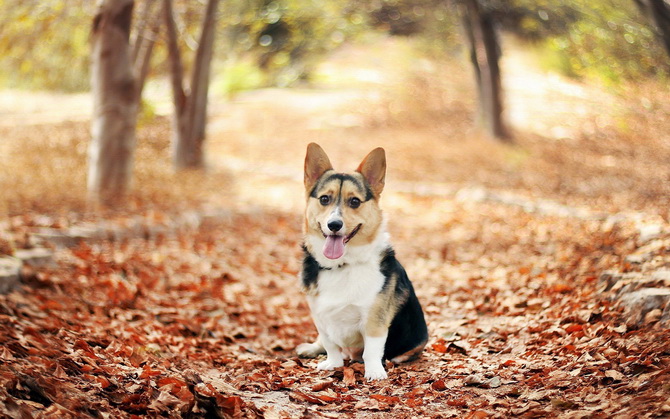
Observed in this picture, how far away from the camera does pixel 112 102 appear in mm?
9680

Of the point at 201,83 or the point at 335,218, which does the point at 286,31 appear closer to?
the point at 201,83

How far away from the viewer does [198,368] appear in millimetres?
4617

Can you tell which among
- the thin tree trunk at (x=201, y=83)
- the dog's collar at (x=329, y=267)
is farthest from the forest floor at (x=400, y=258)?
the thin tree trunk at (x=201, y=83)

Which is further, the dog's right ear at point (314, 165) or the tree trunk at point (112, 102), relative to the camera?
the tree trunk at point (112, 102)

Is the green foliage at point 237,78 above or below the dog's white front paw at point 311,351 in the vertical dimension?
above

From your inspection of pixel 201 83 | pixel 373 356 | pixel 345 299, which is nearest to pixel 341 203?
pixel 345 299

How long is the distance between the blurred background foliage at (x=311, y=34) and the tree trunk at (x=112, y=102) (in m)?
1.38

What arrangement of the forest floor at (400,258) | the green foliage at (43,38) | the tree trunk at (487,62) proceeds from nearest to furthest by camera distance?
the forest floor at (400,258) < the green foliage at (43,38) < the tree trunk at (487,62)

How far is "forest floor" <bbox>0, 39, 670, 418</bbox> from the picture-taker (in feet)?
12.1

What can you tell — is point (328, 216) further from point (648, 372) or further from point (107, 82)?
point (107, 82)

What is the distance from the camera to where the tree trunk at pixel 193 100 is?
12.8 meters

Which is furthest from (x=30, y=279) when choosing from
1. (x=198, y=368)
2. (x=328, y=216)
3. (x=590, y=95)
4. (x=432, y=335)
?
(x=590, y=95)

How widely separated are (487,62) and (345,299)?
46.9 feet

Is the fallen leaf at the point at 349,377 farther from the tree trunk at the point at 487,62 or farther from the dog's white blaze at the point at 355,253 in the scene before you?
the tree trunk at the point at 487,62
